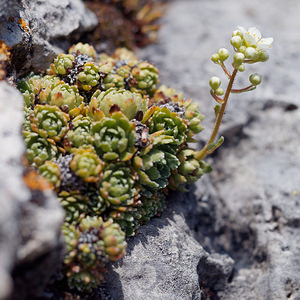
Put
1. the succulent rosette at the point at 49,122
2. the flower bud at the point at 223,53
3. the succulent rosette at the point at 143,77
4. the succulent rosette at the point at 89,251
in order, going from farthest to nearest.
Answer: the succulent rosette at the point at 143,77
the flower bud at the point at 223,53
the succulent rosette at the point at 49,122
the succulent rosette at the point at 89,251

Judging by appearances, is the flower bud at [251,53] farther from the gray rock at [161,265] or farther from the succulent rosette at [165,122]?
the gray rock at [161,265]

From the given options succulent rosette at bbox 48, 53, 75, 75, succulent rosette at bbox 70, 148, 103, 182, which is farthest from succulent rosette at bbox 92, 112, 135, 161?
succulent rosette at bbox 48, 53, 75, 75

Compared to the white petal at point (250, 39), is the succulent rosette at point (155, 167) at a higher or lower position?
lower

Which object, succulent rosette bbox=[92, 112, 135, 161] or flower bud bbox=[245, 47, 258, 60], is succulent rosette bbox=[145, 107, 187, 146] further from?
flower bud bbox=[245, 47, 258, 60]

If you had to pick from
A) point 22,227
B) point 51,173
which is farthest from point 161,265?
point 22,227

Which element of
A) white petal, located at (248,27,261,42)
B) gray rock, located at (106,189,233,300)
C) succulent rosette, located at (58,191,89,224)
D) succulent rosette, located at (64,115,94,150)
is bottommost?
gray rock, located at (106,189,233,300)

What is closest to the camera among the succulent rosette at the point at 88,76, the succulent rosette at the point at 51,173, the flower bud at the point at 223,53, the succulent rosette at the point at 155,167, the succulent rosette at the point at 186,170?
the succulent rosette at the point at 51,173

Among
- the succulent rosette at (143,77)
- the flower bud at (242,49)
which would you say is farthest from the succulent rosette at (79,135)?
the flower bud at (242,49)

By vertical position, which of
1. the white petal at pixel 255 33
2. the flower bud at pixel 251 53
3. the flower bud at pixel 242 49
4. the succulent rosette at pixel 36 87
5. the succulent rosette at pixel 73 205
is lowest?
the succulent rosette at pixel 73 205

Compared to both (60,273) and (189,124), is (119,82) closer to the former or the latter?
(189,124)
